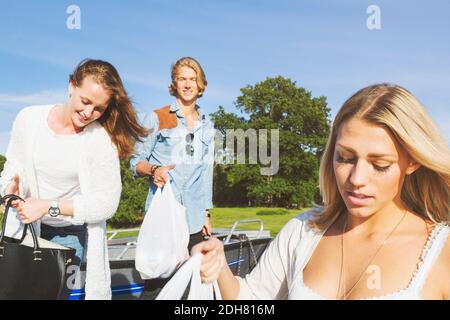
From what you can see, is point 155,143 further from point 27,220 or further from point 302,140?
point 302,140

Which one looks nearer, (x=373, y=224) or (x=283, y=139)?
(x=373, y=224)

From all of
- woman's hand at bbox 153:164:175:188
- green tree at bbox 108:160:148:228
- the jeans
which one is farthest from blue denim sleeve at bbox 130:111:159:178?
green tree at bbox 108:160:148:228

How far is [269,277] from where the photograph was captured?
176cm

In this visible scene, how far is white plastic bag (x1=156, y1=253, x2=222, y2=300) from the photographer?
1458mm

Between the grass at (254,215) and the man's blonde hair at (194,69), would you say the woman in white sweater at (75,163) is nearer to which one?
the man's blonde hair at (194,69)

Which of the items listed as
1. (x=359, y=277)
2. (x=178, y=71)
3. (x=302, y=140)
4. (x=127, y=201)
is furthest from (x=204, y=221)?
(x=302, y=140)

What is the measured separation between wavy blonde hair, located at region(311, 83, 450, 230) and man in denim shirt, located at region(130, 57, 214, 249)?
157 cm

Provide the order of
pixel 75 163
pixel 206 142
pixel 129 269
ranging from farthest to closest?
1. pixel 129 269
2. pixel 206 142
3. pixel 75 163

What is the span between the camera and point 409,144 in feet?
4.93

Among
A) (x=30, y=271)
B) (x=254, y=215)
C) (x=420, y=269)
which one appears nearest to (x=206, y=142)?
(x=30, y=271)

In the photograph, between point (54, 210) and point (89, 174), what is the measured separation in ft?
0.74

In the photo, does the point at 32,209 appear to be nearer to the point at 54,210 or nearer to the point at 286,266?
the point at 54,210

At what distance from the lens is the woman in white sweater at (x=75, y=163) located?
95.7 inches

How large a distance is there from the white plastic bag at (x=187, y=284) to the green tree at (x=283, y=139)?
2009 cm
